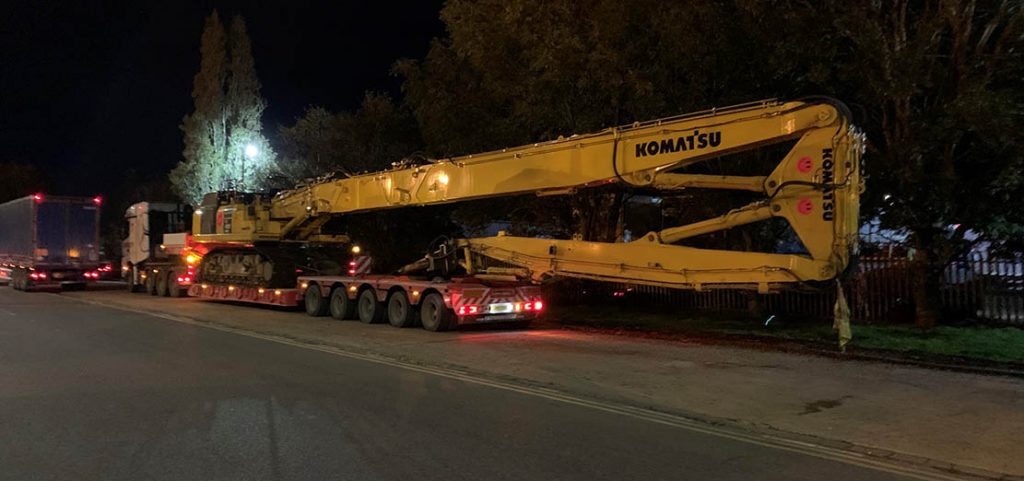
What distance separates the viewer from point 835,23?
12.8 meters

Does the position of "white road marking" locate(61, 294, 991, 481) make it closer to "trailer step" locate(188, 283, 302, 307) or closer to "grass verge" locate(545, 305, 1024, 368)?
"grass verge" locate(545, 305, 1024, 368)

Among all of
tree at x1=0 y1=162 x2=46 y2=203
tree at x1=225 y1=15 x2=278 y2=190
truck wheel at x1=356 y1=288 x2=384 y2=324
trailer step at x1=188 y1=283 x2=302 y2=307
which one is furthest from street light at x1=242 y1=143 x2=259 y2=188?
tree at x1=0 y1=162 x2=46 y2=203

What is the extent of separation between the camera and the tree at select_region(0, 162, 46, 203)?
62.6 m

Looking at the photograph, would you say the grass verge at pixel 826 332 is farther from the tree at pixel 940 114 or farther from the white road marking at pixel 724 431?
the white road marking at pixel 724 431

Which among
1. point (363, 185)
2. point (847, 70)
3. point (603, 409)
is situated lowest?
point (603, 409)

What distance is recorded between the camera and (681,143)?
11.5m

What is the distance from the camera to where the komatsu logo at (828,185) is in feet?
33.4

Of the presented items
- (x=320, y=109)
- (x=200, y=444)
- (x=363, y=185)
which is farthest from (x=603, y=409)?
(x=320, y=109)

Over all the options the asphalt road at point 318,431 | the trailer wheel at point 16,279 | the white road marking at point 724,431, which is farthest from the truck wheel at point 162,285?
the white road marking at point 724,431

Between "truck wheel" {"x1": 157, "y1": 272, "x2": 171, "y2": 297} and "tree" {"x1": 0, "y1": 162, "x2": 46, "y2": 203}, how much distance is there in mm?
44751

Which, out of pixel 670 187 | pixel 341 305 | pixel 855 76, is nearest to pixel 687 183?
pixel 670 187

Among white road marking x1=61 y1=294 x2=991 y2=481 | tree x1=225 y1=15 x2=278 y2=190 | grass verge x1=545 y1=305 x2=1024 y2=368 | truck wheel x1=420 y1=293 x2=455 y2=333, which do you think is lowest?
white road marking x1=61 y1=294 x2=991 y2=481

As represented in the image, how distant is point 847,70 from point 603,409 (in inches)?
335

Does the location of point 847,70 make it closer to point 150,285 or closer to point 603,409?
point 603,409
